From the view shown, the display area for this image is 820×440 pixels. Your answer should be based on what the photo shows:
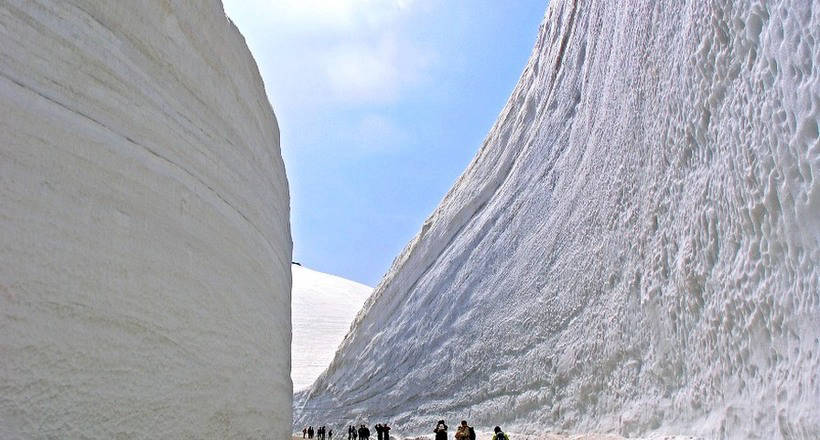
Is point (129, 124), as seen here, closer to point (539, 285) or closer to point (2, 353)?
point (2, 353)

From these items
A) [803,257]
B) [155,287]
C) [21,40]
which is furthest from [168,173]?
[803,257]

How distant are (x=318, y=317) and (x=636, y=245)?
3750 centimetres

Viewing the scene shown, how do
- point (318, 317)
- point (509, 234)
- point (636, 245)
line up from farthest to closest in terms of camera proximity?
1. point (318, 317)
2. point (509, 234)
3. point (636, 245)

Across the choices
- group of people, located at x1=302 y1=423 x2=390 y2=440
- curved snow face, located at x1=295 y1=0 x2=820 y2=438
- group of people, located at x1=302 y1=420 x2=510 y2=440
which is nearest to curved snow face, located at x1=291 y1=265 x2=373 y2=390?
group of people, located at x1=302 y1=423 x2=390 y2=440

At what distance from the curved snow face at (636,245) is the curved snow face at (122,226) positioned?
10.8 feet

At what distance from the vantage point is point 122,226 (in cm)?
253

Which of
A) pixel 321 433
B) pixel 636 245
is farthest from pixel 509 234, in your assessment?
pixel 321 433

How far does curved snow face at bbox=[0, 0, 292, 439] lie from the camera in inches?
81.2

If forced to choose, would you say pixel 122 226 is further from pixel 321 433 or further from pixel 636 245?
pixel 321 433

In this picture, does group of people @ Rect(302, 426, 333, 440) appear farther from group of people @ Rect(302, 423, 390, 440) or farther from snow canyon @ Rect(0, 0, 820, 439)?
snow canyon @ Rect(0, 0, 820, 439)

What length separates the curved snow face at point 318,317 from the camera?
34.3 m

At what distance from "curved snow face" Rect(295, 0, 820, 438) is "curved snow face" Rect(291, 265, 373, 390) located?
47.9 ft

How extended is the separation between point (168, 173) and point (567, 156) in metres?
9.07

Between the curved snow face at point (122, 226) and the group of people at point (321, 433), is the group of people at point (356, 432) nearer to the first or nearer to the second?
the group of people at point (321, 433)
